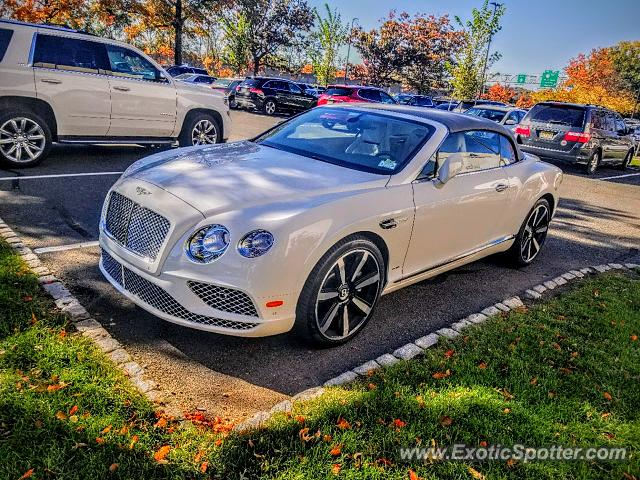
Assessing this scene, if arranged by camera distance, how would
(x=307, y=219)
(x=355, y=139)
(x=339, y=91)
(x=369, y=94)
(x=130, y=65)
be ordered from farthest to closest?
1. (x=369, y=94)
2. (x=339, y=91)
3. (x=130, y=65)
4. (x=355, y=139)
5. (x=307, y=219)

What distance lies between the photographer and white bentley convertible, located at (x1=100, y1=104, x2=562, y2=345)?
114 inches

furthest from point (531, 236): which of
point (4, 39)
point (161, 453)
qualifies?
point (4, 39)

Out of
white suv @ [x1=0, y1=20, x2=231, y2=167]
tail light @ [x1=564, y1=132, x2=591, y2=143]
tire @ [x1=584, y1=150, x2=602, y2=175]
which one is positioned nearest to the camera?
white suv @ [x1=0, y1=20, x2=231, y2=167]

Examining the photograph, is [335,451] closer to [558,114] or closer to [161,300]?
[161,300]

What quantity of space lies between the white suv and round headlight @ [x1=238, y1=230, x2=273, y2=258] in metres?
5.99

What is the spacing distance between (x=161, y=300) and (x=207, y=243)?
50 centimetres

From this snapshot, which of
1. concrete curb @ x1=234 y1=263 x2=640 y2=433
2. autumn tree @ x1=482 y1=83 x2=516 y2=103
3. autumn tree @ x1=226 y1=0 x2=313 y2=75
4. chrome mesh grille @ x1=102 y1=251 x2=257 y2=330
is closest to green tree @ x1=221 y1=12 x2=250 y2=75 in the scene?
autumn tree @ x1=226 y1=0 x2=313 y2=75

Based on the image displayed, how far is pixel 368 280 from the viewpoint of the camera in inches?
137

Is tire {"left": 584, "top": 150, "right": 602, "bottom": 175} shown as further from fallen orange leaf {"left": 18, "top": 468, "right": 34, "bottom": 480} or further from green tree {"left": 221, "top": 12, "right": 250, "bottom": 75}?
green tree {"left": 221, "top": 12, "right": 250, "bottom": 75}

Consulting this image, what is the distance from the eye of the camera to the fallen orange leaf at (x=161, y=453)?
224cm

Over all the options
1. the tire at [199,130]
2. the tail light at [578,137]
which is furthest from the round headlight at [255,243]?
the tail light at [578,137]

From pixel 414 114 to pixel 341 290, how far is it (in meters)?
2.06

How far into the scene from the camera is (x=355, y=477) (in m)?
2.27

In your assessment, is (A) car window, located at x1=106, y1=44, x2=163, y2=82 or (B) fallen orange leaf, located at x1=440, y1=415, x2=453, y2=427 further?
(A) car window, located at x1=106, y1=44, x2=163, y2=82
